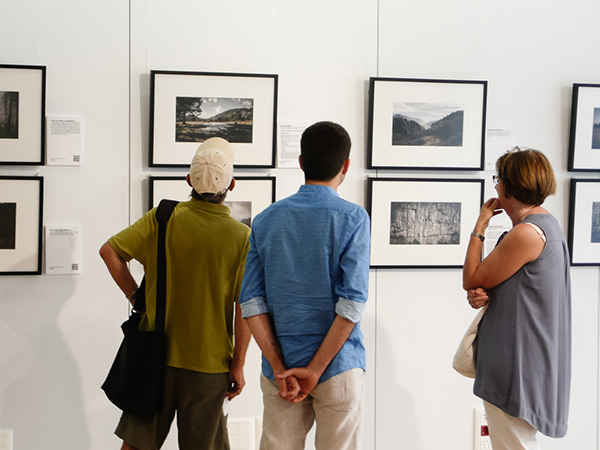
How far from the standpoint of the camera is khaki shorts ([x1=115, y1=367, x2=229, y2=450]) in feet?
6.47

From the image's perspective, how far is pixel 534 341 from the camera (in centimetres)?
184

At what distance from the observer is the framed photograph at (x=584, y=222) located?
297 centimetres

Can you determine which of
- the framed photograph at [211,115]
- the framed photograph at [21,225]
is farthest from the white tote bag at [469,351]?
the framed photograph at [21,225]

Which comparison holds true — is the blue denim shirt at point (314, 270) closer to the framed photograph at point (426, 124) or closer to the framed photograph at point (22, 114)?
the framed photograph at point (426, 124)

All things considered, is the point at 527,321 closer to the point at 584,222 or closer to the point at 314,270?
the point at 314,270

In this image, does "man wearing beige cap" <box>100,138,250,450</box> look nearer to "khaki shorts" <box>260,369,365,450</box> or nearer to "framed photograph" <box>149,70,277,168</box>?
"khaki shorts" <box>260,369,365,450</box>

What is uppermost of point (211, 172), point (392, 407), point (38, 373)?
point (211, 172)

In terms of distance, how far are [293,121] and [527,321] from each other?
4.83ft

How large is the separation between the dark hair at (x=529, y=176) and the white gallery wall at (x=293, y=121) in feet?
3.22

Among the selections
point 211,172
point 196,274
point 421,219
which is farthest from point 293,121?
point 196,274

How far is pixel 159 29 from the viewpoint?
2684 mm

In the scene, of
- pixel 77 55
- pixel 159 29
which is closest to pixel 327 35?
pixel 159 29

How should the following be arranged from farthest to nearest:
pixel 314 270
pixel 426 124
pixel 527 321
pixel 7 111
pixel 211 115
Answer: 1. pixel 426 124
2. pixel 211 115
3. pixel 7 111
4. pixel 527 321
5. pixel 314 270

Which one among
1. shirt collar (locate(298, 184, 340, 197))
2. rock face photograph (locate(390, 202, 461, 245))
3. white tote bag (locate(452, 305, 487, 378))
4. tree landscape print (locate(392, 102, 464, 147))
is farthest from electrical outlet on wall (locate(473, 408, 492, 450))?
shirt collar (locate(298, 184, 340, 197))
